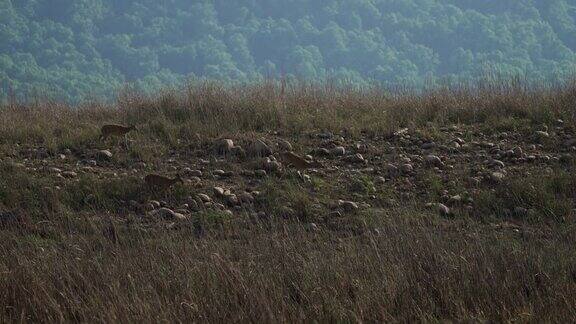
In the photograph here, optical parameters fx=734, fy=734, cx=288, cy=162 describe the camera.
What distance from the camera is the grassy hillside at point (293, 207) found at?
13.9 ft

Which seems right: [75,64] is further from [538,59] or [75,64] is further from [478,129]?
[478,129]

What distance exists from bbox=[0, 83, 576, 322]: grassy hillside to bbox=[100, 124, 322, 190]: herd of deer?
0.17 feet

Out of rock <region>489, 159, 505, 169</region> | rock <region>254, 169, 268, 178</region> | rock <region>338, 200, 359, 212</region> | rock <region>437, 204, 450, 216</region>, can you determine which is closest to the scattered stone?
rock <region>489, 159, 505, 169</region>

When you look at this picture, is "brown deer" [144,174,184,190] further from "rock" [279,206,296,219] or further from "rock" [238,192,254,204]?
"rock" [279,206,296,219]

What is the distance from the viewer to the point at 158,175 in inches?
255

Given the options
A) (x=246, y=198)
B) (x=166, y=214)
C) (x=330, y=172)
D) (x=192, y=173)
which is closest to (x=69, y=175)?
(x=192, y=173)

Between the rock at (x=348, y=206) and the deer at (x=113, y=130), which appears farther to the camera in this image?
the deer at (x=113, y=130)

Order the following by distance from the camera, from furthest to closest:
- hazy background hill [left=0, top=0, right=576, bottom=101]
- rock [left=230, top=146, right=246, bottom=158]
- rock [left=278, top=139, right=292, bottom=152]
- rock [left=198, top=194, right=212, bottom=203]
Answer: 1. hazy background hill [left=0, top=0, right=576, bottom=101]
2. rock [left=278, top=139, right=292, bottom=152]
3. rock [left=230, top=146, right=246, bottom=158]
4. rock [left=198, top=194, right=212, bottom=203]

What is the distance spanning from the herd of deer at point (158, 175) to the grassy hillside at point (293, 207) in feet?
0.17

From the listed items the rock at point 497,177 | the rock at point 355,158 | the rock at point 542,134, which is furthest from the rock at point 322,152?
the rock at point 542,134

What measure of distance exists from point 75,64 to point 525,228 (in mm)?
26480

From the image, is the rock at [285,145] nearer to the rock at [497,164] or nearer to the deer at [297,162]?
the deer at [297,162]

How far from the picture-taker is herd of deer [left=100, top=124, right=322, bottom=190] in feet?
21.2

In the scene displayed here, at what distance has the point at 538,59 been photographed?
88.4 ft
